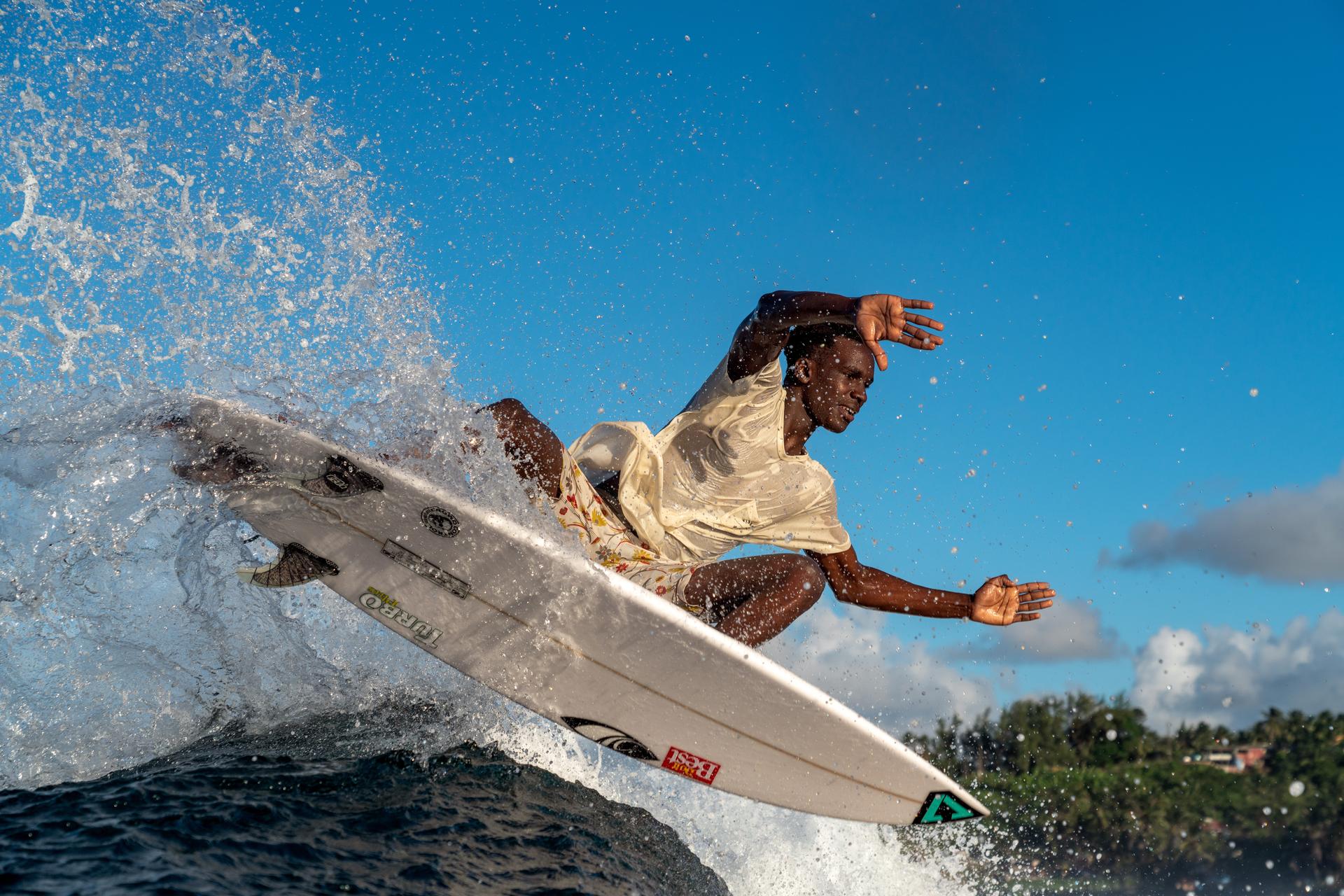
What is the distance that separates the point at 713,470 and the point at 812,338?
102cm

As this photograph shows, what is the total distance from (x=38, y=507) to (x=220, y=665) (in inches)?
55.1

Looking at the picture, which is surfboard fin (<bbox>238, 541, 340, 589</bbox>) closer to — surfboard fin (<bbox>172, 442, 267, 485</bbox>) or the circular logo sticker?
surfboard fin (<bbox>172, 442, 267, 485</bbox>)

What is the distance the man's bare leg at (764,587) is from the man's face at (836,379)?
908 millimetres

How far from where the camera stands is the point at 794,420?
5250mm

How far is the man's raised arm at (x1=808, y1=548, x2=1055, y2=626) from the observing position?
18.4 feet

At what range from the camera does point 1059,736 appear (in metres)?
54.9

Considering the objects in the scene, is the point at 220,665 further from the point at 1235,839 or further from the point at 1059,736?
the point at 1235,839

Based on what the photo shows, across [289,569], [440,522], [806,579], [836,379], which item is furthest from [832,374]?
[289,569]

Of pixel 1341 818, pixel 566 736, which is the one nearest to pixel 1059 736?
pixel 1341 818

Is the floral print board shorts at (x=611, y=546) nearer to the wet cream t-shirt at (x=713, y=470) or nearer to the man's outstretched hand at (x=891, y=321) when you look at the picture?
the wet cream t-shirt at (x=713, y=470)

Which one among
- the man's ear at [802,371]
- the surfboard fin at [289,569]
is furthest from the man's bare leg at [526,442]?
the man's ear at [802,371]

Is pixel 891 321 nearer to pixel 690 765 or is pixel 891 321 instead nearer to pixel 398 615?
pixel 690 765

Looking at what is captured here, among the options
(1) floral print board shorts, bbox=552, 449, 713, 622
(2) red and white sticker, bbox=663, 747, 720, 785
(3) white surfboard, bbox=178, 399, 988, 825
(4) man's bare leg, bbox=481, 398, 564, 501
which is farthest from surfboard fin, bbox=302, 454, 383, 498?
(2) red and white sticker, bbox=663, 747, 720, 785

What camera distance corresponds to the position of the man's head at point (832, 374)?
17.0 ft
